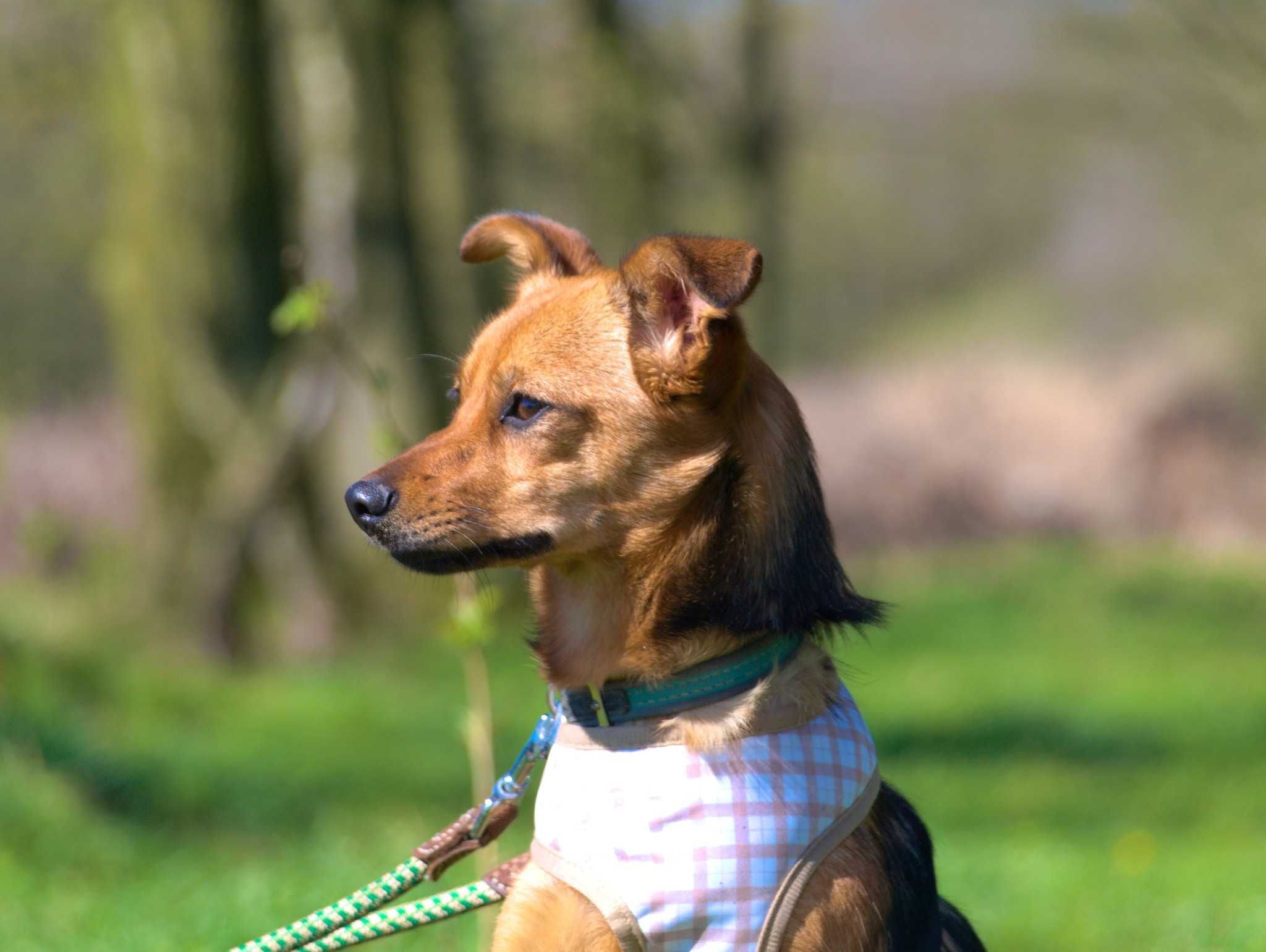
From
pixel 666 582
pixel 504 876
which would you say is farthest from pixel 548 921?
pixel 666 582

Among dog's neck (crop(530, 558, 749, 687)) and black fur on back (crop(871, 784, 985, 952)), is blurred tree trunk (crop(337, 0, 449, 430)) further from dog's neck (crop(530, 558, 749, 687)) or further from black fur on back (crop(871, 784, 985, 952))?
black fur on back (crop(871, 784, 985, 952))

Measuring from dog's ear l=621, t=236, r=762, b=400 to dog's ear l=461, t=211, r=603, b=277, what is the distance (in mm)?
602

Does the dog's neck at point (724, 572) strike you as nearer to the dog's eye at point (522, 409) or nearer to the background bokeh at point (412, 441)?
the dog's eye at point (522, 409)

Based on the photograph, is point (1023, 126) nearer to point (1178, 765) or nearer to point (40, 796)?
point (1178, 765)

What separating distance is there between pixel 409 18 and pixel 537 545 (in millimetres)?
12592

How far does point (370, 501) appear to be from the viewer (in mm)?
3359

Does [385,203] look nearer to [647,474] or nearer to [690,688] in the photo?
[647,474]

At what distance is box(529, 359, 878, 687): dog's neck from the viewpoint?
3.26m

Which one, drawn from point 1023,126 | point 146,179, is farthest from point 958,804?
point 1023,126

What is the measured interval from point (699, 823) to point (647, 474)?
0.81 metres

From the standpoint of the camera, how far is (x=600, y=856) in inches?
119

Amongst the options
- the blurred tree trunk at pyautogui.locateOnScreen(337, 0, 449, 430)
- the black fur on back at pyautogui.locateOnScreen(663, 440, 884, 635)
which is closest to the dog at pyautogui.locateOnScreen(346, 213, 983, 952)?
the black fur on back at pyautogui.locateOnScreen(663, 440, 884, 635)

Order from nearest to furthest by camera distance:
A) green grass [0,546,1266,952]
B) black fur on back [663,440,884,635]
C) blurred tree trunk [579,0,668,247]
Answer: black fur on back [663,440,884,635] → green grass [0,546,1266,952] → blurred tree trunk [579,0,668,247]

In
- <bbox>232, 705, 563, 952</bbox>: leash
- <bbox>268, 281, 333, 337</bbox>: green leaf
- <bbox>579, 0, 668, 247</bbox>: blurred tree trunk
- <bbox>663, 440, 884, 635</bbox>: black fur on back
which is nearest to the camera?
<bbox>663, 440, 884, 635</bbox>: black fur on back
